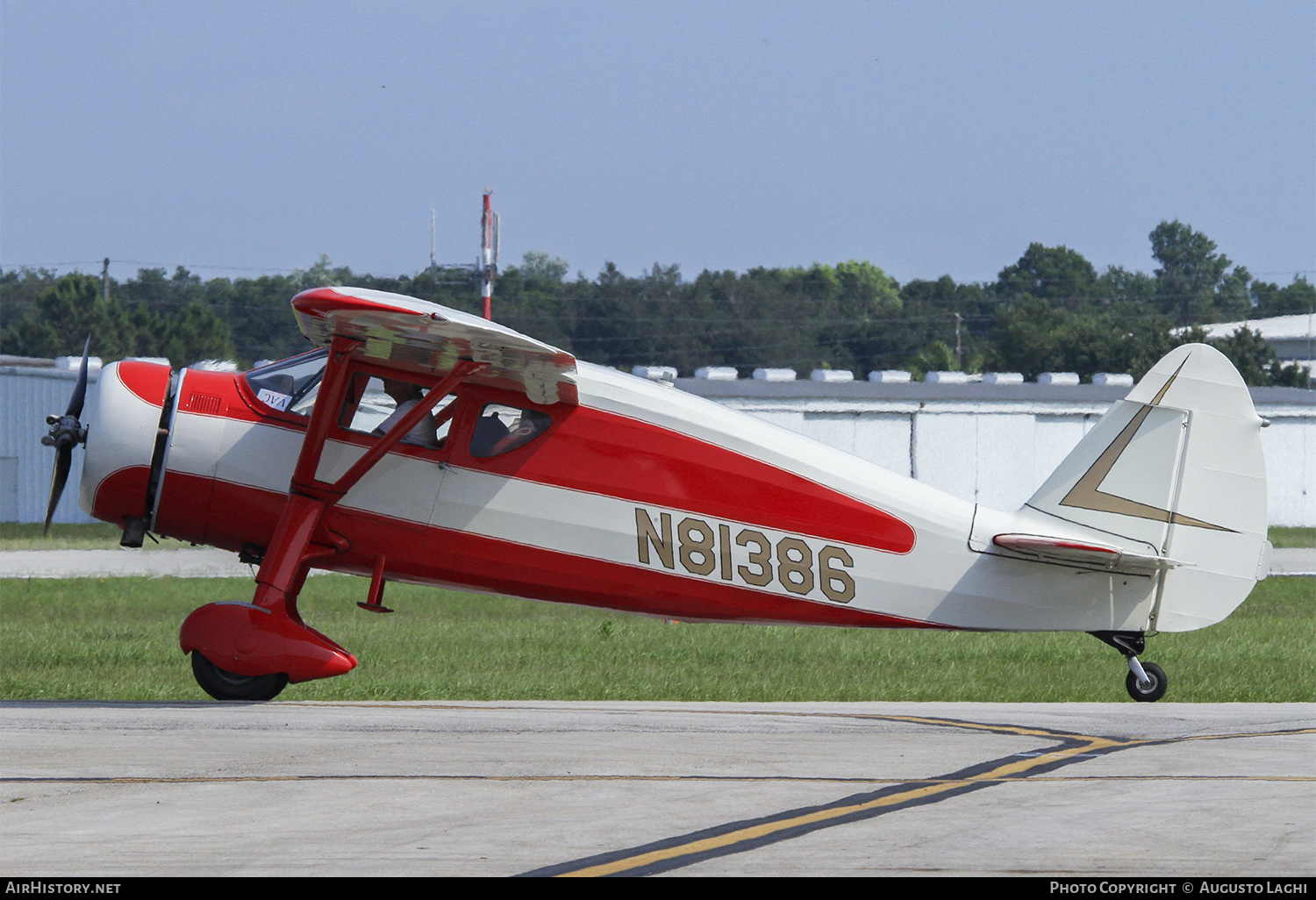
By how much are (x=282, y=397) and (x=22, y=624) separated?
9981mm

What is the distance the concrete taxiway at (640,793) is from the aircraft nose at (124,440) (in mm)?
1595

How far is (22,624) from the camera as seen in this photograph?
62.6ft

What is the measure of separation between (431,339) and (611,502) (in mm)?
1888

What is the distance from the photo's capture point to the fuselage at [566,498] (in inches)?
434

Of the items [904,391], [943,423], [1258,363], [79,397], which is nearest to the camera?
[79,397]

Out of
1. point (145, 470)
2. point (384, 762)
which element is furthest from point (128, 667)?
point (384, 762)

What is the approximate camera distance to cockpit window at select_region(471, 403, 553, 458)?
11039 millimetres

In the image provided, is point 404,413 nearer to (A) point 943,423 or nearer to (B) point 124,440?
(B) point 124,440

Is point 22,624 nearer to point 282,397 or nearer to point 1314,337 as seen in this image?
point 282,397

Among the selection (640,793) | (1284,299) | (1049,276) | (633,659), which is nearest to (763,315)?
(1049,276)

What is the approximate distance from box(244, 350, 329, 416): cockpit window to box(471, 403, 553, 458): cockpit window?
128cm

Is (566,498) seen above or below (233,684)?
above

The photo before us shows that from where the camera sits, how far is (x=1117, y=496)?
11602 millimetres

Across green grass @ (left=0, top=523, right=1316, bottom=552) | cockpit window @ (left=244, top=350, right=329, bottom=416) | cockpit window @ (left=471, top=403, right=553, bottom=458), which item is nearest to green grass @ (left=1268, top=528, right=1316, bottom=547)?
green grass @ (left=0, top=523, right=1316, bottom=552)
